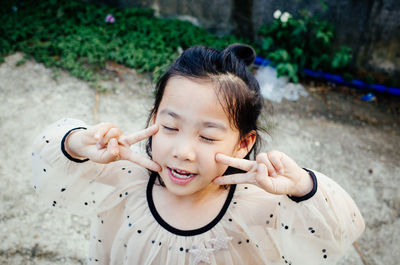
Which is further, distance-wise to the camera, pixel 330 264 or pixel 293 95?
pixel 293 95

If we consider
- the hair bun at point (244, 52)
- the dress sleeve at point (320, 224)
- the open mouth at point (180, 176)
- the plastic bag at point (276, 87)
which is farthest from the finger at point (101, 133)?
the plastic bag at point (276, 87)

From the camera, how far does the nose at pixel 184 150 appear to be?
120 centimetres

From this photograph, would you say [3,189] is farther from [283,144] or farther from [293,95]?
[293,95]

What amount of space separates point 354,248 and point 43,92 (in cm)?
294

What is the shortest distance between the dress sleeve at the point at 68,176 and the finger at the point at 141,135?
10.1 inches

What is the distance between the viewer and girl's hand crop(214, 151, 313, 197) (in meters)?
1.20

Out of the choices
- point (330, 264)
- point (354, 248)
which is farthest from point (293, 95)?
point (330, 264)

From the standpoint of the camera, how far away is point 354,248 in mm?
2398

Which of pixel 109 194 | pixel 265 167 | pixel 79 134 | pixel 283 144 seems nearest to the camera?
pixel 265 167

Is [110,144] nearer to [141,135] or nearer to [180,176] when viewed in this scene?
[141,135]

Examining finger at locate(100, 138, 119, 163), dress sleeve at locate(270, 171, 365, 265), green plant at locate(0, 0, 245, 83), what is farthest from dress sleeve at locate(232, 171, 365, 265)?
green plant at locate(0, 0, 245, 83)

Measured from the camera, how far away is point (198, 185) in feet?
4.27

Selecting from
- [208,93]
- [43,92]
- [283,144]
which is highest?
[208,93]

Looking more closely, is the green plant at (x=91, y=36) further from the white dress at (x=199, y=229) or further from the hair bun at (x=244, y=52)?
the white dress at (x=199, y=229)
